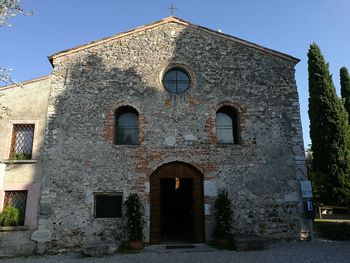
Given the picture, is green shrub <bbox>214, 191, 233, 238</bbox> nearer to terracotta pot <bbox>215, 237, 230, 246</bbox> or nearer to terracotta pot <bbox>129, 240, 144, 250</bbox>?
terracotta pot <bbox>215, 237, 230, 246</bbox>

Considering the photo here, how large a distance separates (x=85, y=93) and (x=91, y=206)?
3880 mm

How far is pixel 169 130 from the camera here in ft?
32.9

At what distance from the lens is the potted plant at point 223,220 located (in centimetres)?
889

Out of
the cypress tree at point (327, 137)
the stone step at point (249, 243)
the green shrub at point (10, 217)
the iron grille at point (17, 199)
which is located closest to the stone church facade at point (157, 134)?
the iron grille at point (17, 199)

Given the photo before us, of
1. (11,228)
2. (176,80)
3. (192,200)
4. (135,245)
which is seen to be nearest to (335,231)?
(192,200)

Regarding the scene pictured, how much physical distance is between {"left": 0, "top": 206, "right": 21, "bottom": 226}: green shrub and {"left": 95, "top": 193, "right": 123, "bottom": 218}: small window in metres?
2.38

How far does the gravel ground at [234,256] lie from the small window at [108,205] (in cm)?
143

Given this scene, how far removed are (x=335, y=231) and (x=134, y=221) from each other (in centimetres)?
700

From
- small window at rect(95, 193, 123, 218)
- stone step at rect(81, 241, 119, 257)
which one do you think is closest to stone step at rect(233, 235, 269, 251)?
stone step at rect(81, 241, 119, 257)

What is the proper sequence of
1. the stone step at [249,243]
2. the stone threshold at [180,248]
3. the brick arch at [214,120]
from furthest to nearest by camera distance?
1. the brick arch at [214,120]
2. the stone threshold at [180,248]
3. the stone step at [249,243]

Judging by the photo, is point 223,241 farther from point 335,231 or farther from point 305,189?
point 335,231

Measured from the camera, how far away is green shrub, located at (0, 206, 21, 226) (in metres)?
8.77

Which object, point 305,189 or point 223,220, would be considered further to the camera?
point 305,189

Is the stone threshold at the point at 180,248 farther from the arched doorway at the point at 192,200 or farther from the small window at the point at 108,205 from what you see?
the small window at the point at 108,205
